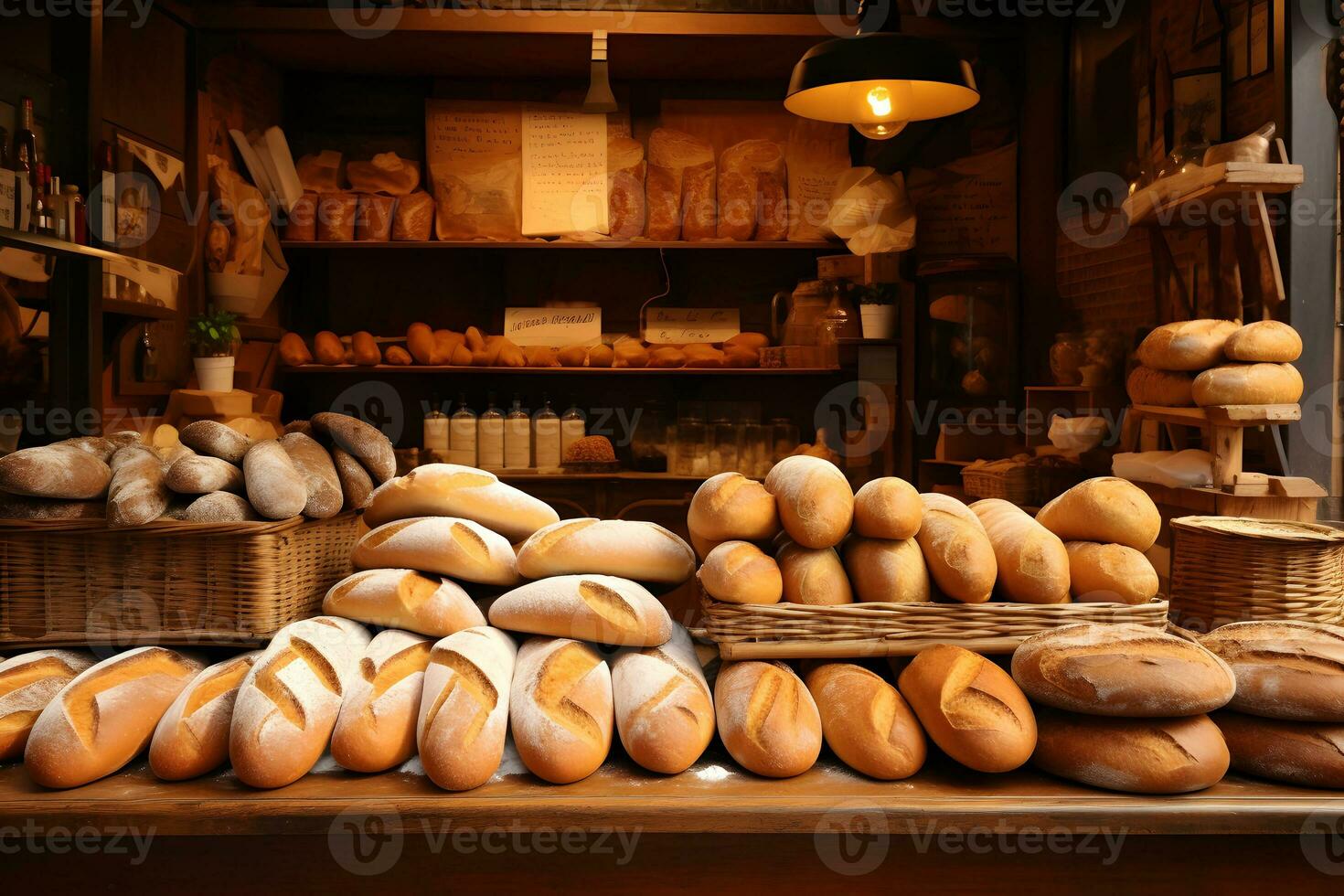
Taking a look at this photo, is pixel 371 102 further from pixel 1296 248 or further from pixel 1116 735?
pixel 1116 735

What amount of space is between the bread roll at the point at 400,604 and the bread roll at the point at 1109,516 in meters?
0.82

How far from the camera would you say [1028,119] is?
423 cm

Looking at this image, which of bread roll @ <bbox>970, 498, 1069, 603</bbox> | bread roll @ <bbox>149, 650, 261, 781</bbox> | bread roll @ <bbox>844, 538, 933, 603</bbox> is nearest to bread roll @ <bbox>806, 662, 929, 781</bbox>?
bread roll @ <bbox>844, 538, 933, 603</bbox>

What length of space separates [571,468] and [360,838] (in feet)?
9.51

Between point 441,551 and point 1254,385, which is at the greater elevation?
point 1254,385

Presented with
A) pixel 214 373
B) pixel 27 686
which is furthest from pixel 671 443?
pixel 27 686

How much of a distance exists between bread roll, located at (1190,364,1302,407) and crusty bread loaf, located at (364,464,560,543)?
1634 millimetres

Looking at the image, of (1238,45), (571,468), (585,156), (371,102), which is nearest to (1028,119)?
(1238,45)

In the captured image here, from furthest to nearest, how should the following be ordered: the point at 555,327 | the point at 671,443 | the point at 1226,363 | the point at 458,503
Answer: the point at 555,327 < the point at 671,443 < the point at 1226,363 < the point at 458,503

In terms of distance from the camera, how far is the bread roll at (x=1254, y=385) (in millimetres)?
2275

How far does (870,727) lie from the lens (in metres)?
1.19

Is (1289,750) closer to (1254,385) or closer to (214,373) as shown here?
(1254,385)

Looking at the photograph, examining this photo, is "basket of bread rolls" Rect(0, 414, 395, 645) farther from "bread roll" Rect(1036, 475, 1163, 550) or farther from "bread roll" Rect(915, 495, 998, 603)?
"bread roll" Rect(1036, 475, 1163, 550)

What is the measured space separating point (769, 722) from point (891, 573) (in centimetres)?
26
